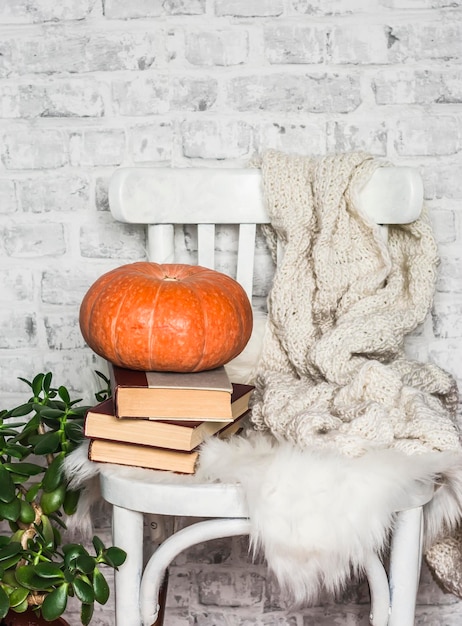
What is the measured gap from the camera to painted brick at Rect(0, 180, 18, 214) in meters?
1.40

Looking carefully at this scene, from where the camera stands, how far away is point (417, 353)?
4.64ft

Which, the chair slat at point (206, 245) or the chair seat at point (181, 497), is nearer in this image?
the chair seat at point (181, 497)

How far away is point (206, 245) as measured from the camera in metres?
1.29

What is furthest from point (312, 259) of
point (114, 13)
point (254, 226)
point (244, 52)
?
point (114, 13)

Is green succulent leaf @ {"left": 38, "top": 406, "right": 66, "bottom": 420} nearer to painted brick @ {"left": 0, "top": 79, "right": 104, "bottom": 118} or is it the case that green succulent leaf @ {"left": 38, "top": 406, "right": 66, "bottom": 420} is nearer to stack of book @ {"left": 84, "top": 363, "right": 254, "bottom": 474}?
stack of book @ {"left": 84, "top": 363, "right": 254, "bottom": 474}

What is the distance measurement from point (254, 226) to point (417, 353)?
39cm

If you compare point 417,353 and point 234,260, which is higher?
point 234,260

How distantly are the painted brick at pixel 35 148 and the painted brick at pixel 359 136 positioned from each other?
479 millimetres

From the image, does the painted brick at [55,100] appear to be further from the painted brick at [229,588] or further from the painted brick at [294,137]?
the painted brick at [229,588]

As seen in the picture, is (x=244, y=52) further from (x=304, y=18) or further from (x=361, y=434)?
(x=361, y=434)

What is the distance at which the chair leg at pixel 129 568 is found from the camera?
965 millimetres

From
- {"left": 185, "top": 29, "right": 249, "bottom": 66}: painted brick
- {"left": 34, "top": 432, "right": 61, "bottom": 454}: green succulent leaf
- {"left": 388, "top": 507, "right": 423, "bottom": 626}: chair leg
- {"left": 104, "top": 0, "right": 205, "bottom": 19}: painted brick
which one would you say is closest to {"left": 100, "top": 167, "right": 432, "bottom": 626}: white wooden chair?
{"left": 388, "top": 507, "right": 423, "bottom": 626}: chair leg

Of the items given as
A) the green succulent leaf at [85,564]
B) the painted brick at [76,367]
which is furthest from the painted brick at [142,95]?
the green succulent leaf at [85,564]

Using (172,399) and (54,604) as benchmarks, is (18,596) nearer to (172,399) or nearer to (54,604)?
(54,604)
